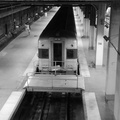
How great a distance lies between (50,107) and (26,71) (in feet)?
13.8

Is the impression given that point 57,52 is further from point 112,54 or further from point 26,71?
point 26,71

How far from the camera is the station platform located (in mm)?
10062

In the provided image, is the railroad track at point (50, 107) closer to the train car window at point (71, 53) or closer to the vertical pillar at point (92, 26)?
the train car window at point (71, 53)

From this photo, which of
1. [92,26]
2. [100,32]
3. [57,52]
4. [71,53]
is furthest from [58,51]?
[92,26]

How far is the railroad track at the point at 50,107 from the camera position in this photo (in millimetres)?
9555

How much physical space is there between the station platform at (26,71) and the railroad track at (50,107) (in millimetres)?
688

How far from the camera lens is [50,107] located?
34.1 ft

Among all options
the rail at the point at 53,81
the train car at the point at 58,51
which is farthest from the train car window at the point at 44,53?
the rail at the point at 53,81

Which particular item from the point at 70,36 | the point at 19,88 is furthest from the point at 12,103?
the point at 70,36

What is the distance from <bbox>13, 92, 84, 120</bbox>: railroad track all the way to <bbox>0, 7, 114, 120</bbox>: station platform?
27.1 inches

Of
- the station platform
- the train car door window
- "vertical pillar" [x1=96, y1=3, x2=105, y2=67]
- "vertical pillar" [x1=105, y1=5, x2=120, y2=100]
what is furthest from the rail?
"vertical pillar" [x1=96, y1=3, x2=105, y2=67]

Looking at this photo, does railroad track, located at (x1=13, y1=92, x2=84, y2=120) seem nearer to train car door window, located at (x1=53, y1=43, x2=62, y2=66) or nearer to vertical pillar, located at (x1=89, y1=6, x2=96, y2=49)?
train car door window, located at (x1=53, y1=43, x2=62, y2=66)

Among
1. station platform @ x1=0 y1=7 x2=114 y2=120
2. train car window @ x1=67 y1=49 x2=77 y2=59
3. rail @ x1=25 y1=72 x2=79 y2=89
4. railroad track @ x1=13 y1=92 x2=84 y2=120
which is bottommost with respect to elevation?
railroad track @ x1=13 y1=92 x2=84 y2=120

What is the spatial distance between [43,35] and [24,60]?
5.22 meters
